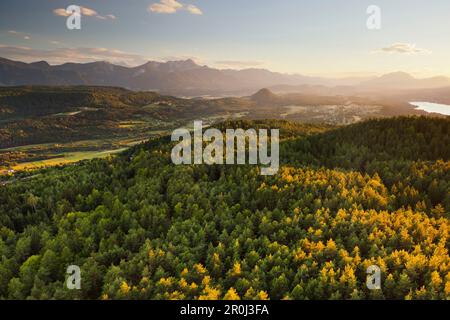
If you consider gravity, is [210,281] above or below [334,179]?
below

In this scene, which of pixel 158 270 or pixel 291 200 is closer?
pixel 158 270

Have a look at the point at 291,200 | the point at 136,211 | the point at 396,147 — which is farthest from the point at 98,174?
the point at 396,147

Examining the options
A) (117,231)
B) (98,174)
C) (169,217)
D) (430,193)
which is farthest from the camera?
(98,174)

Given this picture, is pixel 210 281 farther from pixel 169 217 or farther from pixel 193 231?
pixel 169 217
